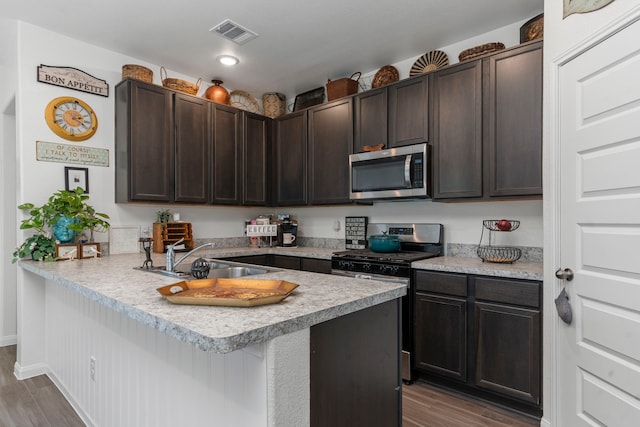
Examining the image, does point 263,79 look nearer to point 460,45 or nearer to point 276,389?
point 460,45

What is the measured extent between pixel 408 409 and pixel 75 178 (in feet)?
10.2

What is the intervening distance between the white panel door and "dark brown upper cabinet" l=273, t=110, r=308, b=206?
2.43 metres

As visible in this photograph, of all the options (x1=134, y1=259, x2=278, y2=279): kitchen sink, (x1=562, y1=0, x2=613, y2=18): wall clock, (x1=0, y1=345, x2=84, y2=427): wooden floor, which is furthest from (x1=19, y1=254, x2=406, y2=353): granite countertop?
(x1=562, y1=0, x2=613, y2=18): wall clock

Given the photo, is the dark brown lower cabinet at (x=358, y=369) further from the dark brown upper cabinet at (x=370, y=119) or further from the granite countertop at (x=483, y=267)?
the dark brown upper cabinet at (x=370, y=119)

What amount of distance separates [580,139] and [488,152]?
32.1 inches

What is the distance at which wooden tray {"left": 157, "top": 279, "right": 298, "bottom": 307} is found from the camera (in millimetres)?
1198

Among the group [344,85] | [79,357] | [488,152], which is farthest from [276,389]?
[344,85]

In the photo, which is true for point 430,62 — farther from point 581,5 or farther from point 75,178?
point 75,178

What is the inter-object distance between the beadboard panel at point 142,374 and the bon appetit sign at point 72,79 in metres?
1.65

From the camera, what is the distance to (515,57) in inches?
98.0

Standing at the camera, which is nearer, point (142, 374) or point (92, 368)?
point (142, 374)

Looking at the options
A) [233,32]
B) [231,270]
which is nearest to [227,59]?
[233,32]

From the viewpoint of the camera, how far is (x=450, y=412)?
232cm

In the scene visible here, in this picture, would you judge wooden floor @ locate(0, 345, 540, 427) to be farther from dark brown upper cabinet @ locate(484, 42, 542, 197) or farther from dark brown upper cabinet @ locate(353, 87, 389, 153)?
dark brown upper cabinet @ locate(353, 87, 389, 153)
